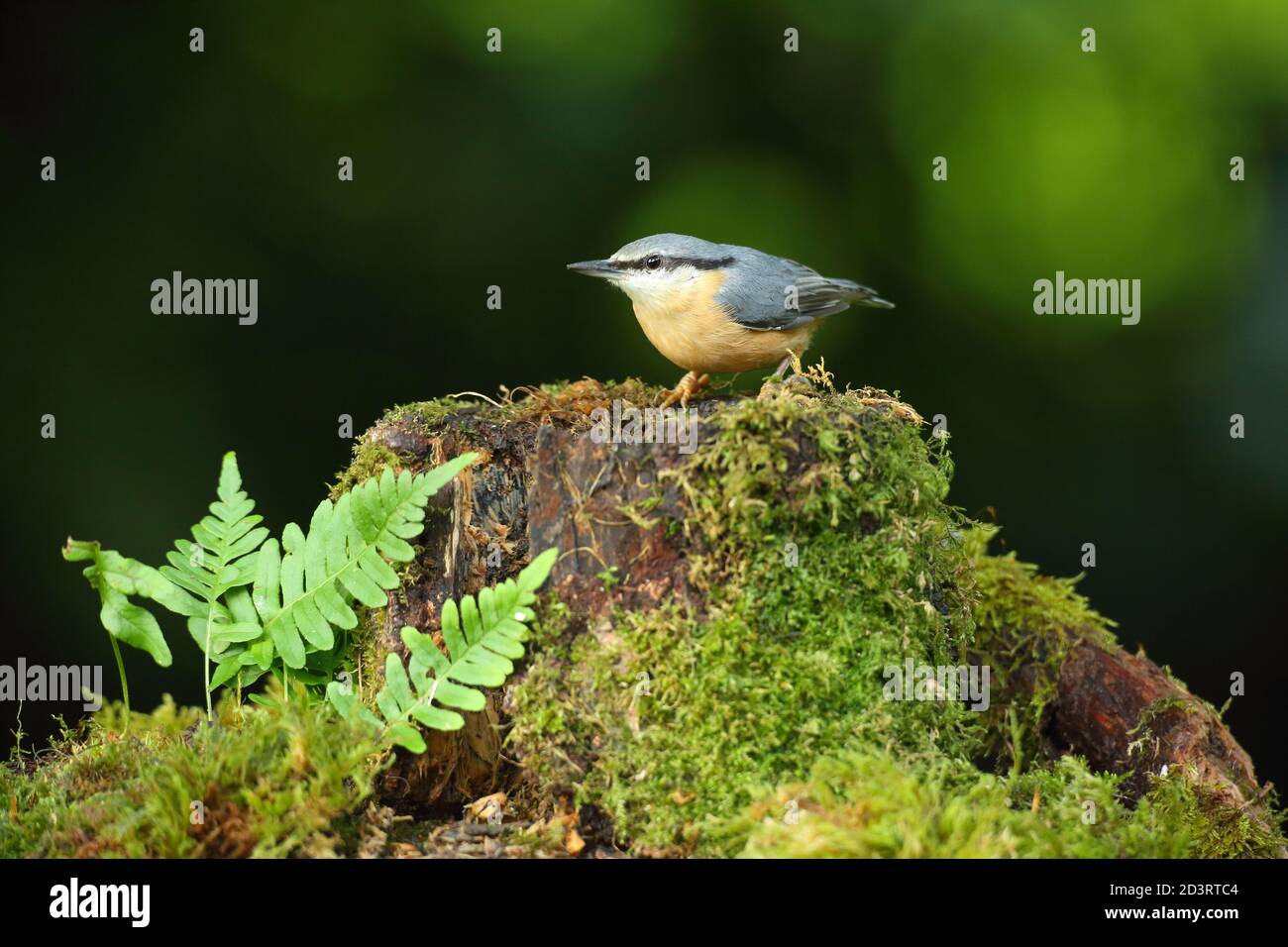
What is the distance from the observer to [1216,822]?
11.4ft

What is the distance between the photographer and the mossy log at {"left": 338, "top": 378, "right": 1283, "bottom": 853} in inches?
122

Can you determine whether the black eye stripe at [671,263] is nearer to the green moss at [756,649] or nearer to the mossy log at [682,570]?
the mossy log at [682,570]

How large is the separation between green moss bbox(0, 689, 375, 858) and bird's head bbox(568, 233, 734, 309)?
6.25 ft

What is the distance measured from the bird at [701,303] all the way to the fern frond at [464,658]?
51.5 inches

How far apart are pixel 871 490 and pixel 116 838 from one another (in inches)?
80.1

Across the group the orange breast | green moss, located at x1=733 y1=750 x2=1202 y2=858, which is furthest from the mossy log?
the orange breast

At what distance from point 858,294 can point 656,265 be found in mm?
1001

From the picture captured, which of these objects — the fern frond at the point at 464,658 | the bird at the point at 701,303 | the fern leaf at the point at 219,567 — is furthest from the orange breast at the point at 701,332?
the fern leaf at the point at 219,567

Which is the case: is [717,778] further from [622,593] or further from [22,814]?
[22,814]

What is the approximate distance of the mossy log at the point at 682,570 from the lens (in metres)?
3.09

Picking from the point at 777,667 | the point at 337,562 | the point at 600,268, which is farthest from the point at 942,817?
the point at 600,268

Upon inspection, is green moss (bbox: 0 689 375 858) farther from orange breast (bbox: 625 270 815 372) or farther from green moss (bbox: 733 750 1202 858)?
orange breast (bbox: 625 270 815 372)
